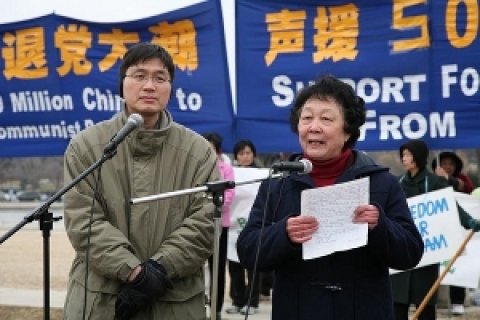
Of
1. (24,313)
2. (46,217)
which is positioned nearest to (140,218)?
(46,217)

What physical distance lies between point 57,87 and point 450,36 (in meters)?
5.04

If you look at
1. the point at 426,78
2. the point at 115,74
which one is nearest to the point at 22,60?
the point at 115,74

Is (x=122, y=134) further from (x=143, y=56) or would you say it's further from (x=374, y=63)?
(x=374, y=63)

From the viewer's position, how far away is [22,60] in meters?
10.6

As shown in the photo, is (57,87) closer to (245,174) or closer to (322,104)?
(245,174)

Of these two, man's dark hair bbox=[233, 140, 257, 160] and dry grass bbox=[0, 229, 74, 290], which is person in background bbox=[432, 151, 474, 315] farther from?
dry grass bbox=[0, 229, 74, 290]

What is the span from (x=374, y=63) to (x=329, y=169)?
17.4 ft

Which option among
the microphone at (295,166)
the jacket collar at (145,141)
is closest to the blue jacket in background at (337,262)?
the microphone at (295,166)

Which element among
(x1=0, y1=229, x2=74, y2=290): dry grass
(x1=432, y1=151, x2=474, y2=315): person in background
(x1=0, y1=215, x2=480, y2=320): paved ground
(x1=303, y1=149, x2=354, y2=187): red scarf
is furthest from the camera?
(x1=0, y1=229, x2=74, y2=290): dry grass

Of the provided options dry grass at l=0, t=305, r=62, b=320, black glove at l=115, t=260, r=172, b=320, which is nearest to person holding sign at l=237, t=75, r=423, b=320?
black glove at l=115, t=260, r=172, b=320

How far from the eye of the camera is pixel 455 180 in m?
9.48

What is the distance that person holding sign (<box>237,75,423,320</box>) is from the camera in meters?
3.20

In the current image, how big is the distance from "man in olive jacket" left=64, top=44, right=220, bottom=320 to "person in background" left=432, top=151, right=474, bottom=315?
6062 millimetres

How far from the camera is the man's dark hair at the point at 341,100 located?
3.38m
